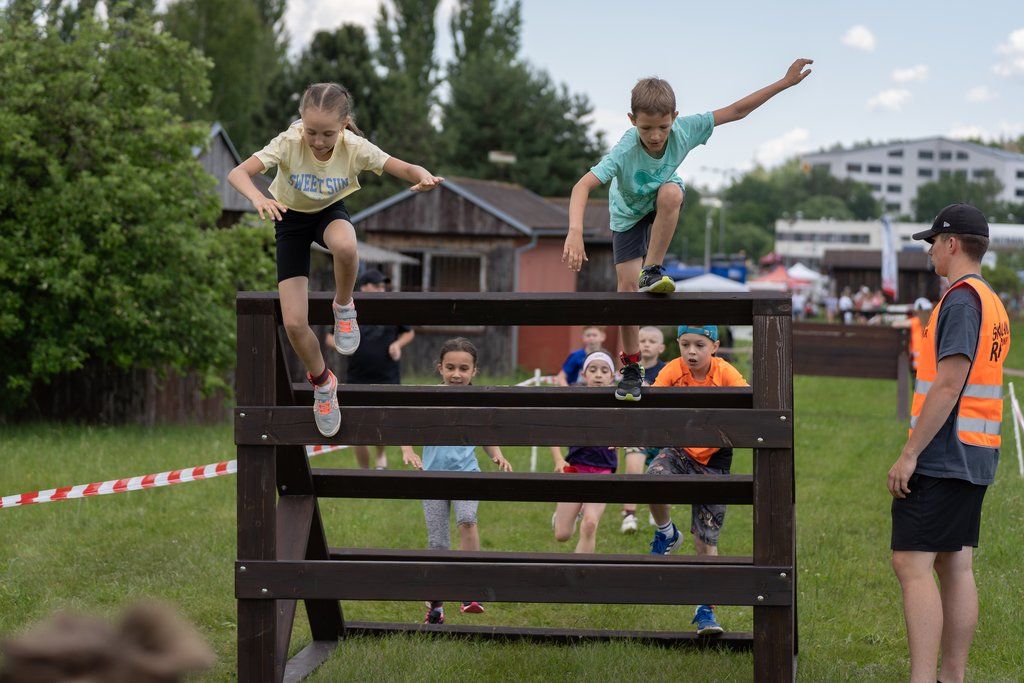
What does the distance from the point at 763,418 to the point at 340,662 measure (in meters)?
2.95

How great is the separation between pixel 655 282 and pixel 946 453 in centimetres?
165

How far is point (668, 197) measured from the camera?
5.51 m

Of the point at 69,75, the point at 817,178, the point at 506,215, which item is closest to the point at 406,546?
the point at 69,75

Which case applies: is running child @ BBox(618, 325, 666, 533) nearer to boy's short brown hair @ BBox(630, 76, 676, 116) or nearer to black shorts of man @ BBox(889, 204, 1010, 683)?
black shorts of man @ BBox(889, 204, 1010, 683)

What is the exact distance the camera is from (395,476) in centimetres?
615

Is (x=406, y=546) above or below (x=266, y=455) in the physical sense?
below

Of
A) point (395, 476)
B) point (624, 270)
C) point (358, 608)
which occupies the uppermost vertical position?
point (624, 270)

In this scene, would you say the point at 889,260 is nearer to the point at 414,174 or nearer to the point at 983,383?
the point at 983,383

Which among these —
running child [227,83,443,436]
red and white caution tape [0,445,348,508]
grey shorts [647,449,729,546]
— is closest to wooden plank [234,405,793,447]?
running child [227,83,443,436]

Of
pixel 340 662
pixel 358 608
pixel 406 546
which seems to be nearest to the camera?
pixel 340 662

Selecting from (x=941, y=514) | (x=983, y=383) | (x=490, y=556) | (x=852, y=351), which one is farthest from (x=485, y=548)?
(x=852, y=351)

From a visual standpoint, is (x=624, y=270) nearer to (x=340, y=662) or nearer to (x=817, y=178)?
(x=340, y=662)

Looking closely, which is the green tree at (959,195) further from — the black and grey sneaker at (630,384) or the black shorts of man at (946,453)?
the black and grey sneaker at (630,384)

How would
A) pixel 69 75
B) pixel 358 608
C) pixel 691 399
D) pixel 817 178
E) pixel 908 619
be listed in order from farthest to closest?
1. pixel 817 178
2. pixel 69 75
3. pixel 358 608
4. pixel 691 399
5. pixel 908 619
